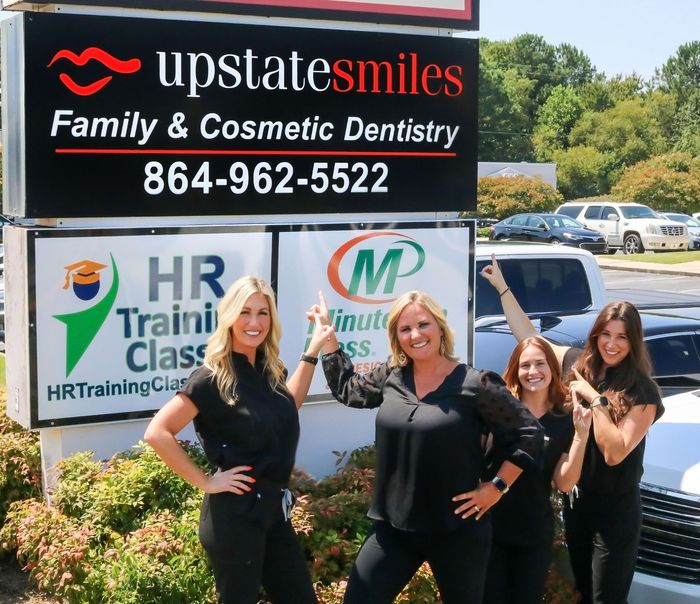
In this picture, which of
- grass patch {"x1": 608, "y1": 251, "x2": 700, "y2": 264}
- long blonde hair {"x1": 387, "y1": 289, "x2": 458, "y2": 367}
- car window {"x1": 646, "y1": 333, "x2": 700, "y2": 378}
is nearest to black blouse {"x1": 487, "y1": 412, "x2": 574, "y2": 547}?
long blonde hair {"x1": 387, "y1": 289, "x2": 458, "y2": 367}

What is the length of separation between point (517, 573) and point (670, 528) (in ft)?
3.45

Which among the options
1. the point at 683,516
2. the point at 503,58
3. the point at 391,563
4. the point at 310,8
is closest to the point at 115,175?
the point at 310,8

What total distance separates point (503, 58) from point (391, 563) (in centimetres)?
11132

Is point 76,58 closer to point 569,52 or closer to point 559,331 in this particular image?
point 559,331

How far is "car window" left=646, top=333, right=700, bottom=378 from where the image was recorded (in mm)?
6711

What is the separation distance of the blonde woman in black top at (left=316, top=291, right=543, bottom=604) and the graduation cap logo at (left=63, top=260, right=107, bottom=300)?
2.13 meters

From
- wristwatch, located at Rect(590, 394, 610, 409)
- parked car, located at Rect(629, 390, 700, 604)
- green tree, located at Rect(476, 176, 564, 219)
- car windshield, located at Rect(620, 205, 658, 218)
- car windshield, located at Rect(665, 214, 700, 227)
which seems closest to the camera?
wristwatch, located at Rect(590, 394, 610, 409)

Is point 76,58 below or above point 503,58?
below

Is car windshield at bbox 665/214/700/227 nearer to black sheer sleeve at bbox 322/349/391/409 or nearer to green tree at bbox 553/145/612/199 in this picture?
black sheer sleeve at bbox 322/349/391/409

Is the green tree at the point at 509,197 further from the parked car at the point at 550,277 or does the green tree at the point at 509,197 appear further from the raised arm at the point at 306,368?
the raised arm at the point at 306,368

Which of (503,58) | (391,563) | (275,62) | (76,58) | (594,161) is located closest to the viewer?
(391,563)

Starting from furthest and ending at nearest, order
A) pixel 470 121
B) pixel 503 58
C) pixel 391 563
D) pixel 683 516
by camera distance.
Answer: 1. pixel 503 58
2. pixel 470 121
3. pixel 683 516
4. pixel 391 563

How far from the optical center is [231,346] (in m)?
4.00

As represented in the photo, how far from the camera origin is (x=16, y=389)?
565 cm
